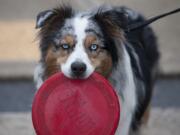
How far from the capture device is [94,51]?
234 inches

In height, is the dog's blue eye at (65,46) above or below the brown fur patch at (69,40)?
below

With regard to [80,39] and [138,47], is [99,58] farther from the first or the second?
[138,47]

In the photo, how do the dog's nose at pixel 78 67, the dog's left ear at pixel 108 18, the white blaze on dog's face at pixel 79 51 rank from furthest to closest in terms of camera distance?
the dog's left ear at pixel 108 18
the white blaze on dog's face at pixel 79 51
the dog's nose at pixel 78 67

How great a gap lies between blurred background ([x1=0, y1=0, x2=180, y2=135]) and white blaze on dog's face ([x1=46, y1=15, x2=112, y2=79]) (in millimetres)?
728

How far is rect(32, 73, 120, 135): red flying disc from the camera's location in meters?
5.95

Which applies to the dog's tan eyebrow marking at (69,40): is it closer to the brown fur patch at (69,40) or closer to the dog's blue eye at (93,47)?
the brown fur patch at (69,40)

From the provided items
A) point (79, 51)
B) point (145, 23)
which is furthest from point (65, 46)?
point (145, 23)

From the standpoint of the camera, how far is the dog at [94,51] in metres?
5.88

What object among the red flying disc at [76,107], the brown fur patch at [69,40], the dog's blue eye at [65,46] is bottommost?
the red flying disc at [76,107]

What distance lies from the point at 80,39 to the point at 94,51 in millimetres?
168

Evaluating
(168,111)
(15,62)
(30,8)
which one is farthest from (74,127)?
(30,8)

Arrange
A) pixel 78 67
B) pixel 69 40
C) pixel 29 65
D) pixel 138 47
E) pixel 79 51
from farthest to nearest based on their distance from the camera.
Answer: pixel 29 65
pixel 138 47
pixel 69 40
pixel 79 51
pixel 78 67

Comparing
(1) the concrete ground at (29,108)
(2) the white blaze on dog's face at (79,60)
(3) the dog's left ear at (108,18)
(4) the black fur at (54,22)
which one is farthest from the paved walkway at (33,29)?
(2) the white blaze on dog's face at (79,60)

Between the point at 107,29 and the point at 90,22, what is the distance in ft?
0.63
